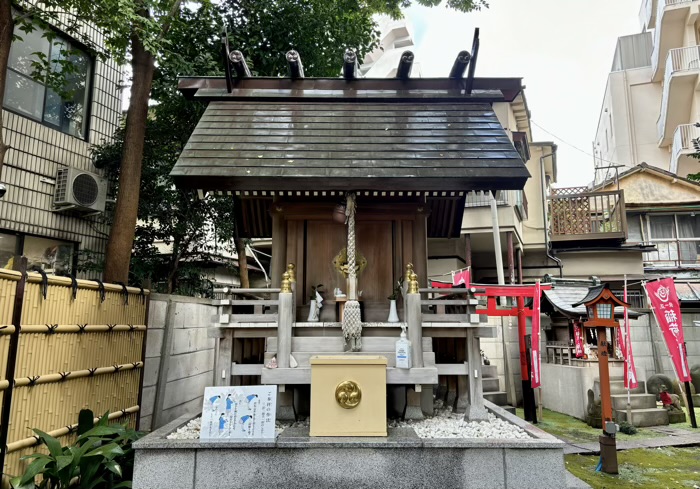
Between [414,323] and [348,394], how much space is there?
1.63m

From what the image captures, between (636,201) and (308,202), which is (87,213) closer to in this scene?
(308,202)

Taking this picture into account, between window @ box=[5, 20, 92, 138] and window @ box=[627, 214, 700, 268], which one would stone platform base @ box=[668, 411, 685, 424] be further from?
window @ box=[5, 20, 92, 138]

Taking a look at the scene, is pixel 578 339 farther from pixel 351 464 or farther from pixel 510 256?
pixel 351 464

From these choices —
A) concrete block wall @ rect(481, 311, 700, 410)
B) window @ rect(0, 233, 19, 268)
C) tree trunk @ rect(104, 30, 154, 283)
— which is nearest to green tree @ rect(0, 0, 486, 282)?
tree trunk @ rect(104, 30, 154, 283)

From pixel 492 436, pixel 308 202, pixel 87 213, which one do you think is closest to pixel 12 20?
pixel 87 213

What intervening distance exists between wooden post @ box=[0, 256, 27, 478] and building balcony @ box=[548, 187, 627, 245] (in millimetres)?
17025

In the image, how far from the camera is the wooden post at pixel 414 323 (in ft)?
22.6

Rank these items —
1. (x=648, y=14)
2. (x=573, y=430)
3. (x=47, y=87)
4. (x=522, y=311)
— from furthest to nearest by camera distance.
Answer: (x=648, y=14), (x=522, y=311), (x=573, y=430), (x=47, y=87)

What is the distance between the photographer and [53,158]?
1040 cm

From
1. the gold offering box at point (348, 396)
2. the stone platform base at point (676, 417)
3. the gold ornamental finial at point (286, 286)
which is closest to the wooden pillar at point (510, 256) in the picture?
the stone platform base at point (676, 417)

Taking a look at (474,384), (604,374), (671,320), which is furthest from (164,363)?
(671,320)

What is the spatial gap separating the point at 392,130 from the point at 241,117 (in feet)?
8.99

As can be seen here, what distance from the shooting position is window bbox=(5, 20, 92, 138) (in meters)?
9.66

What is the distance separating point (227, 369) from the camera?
7121 millimetres
